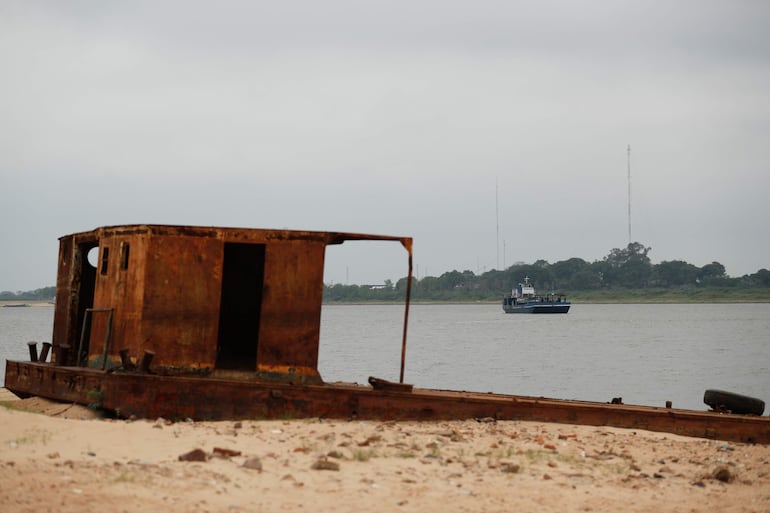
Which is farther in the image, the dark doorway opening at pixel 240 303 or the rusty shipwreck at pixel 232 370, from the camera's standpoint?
the dark doorway opening at pixel 240 303

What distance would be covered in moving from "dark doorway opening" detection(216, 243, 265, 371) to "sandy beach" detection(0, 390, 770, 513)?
10.7 ft

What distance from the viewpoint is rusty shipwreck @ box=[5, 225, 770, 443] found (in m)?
10.7

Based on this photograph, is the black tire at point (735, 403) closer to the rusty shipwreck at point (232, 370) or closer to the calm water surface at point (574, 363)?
the rusty shipwreck at point (232, 370)

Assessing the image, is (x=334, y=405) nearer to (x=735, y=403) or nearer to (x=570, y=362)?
(x=735, y=403)

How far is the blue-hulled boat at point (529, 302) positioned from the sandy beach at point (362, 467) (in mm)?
104454

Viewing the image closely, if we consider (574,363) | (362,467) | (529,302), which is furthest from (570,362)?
(529,302)

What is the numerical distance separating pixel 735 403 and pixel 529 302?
105946 millimetres

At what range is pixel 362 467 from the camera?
830cm

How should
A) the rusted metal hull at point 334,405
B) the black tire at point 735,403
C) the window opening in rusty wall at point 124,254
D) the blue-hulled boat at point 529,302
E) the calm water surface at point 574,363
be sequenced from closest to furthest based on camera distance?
the rusted metal hull at point 334,405 < the window opening in rusty wall at point 124,254 < the black tire at point 735,403 < the calm water surface at point 574,363 < the blue-hulled boat at point 529,302

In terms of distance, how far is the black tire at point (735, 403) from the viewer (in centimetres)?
1211

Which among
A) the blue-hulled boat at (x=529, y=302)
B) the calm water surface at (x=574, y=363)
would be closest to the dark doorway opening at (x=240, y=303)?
the calm water surface at (x=574, y=363)

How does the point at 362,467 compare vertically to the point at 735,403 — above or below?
below

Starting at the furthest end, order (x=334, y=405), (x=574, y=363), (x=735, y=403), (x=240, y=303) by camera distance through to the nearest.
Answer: (x=574, y=363) → (x=240, y=303) → (x=735, y=403) → (x=334, y=405)

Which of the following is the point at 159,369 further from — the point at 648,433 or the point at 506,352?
the point at 506,352
